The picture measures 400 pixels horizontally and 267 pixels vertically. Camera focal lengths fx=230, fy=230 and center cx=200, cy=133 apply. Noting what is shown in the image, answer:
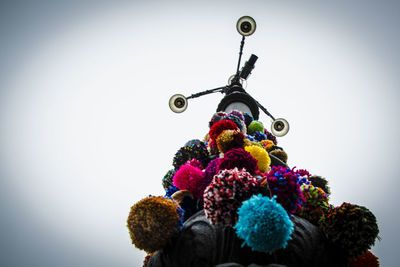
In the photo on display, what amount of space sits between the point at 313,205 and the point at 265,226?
32.6 inches

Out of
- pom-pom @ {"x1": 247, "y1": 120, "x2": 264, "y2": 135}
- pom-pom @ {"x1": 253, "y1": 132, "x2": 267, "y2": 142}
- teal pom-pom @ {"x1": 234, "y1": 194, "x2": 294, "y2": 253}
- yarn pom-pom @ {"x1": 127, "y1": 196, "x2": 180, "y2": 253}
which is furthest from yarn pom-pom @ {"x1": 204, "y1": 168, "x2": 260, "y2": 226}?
pom-pom @ {"x1": 247, "y1": 120, "x2": 264, "y2": 135}

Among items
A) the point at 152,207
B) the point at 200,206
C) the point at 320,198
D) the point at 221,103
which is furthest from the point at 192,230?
the point at 221,103

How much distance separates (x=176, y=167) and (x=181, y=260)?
57.4 inches

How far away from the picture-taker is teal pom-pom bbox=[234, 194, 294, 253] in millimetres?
1440

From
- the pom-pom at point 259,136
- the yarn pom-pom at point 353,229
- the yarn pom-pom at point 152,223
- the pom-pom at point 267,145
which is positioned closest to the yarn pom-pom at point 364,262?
the yarn pom-pom at point 353,229

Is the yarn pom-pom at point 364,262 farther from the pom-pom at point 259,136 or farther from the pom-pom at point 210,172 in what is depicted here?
the pom-pom at point 259,136

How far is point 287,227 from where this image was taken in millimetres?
1477

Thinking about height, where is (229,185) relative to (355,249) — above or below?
above

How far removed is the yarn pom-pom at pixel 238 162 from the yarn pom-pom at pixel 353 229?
0.76m

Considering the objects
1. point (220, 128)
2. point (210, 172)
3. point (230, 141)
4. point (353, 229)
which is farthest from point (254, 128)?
point (353, 229)

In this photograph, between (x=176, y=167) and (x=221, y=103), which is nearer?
(x=176, y=167)

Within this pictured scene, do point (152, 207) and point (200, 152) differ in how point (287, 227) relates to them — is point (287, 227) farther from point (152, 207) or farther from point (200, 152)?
point (200, 152)

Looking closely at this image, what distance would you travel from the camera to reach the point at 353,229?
1682mm

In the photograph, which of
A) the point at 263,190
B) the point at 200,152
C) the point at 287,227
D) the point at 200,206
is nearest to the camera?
the point at 287,227
